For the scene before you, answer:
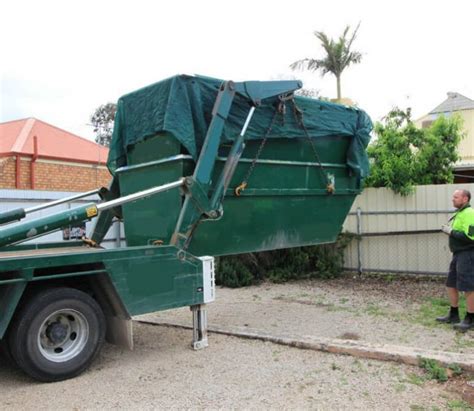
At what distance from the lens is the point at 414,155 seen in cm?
967

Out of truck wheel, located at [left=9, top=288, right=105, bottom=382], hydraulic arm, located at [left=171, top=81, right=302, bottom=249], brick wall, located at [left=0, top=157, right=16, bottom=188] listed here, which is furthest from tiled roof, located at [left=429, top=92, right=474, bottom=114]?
truck wheel, located at [left=9, top=288, right=105, bottom=382]

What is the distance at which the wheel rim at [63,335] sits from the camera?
13.8 ft

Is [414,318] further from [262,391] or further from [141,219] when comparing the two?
[141,219]

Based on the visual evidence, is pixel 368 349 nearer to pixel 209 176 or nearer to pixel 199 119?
pixel 209 176

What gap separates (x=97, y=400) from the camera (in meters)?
3.80

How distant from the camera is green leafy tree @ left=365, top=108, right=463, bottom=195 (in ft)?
30.9

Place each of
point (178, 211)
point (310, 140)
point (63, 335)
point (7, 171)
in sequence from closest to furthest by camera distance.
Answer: point (63, 335), point (178, 211), point (310, 140), point (7, 171)

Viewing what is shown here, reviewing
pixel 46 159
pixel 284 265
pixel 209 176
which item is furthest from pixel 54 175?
pixel 209 176

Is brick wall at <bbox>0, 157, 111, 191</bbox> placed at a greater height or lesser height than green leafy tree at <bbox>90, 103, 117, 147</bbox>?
lesser

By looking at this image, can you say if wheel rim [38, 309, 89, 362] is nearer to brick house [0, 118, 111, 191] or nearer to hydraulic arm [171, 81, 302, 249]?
hydraulic arm [171, 81, 302, 249]

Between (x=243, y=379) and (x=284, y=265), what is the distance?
18.5 ft

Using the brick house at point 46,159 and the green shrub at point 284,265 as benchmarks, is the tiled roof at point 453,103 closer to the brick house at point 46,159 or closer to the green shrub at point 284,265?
the brick house at point 46,159

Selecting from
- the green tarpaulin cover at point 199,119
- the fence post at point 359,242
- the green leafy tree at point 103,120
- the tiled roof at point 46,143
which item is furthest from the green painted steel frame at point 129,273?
the green leafy tree at point 103,120

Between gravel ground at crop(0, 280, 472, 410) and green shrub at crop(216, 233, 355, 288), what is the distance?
9.62 feet
